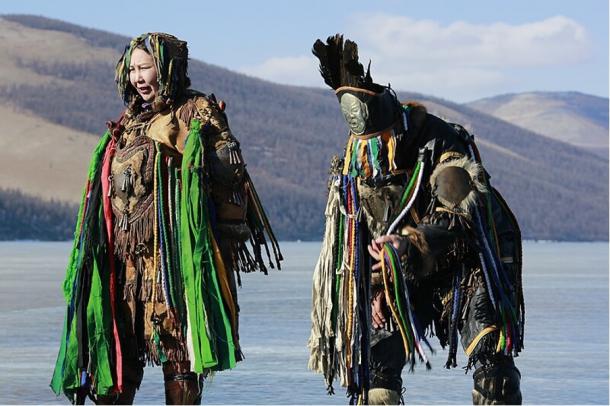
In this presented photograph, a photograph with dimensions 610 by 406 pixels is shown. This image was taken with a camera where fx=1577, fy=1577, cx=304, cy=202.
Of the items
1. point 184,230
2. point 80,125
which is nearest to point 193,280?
point 184,230

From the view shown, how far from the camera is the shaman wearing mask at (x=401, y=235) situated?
581 cm

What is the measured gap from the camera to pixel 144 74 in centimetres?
633

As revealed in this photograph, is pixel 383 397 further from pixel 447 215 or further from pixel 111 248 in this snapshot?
pixel 111 248

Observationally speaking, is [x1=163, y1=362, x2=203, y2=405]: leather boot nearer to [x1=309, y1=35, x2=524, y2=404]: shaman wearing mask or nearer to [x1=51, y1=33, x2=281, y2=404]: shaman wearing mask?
[x1=51, y1=33, x2=281, y2=404]: shaman wearing mask

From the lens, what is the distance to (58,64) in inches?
5531

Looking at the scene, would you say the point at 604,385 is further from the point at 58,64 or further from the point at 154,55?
the point at 58,64

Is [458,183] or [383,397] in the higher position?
[458,183]

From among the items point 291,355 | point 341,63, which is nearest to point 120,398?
point 341,63

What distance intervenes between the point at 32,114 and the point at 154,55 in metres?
117

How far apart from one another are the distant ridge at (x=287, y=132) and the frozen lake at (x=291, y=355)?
282 feet

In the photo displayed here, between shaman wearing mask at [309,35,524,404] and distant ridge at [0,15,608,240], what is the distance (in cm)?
9854

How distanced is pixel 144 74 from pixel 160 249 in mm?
721

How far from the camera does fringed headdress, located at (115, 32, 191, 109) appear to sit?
247 inches

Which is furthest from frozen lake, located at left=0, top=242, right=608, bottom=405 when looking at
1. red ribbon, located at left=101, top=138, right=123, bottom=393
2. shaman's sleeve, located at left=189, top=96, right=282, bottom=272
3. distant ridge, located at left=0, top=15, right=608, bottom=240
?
distant ridge, located at left=0, top=15, right=608, bottom=240
